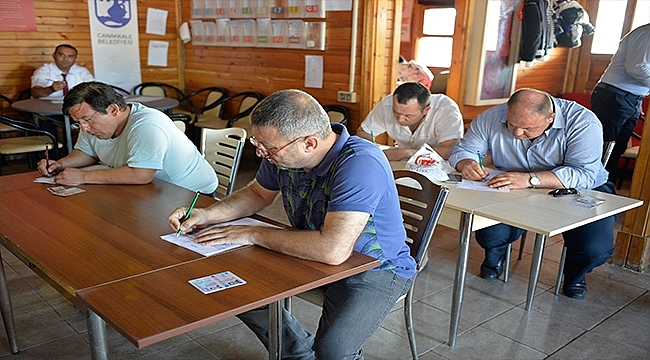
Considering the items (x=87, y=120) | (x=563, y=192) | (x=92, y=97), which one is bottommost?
(x=563, y=192)

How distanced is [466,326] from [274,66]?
3647mm

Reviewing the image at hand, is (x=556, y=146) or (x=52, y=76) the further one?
A: (x=52, y=76)

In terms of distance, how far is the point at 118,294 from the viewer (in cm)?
128

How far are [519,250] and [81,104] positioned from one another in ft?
8.51

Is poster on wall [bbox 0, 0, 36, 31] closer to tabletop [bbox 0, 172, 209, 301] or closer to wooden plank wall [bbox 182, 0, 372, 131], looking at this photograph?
wooden plank wall [bbox 182, 0, 372, 131]

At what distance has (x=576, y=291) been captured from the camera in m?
2.79

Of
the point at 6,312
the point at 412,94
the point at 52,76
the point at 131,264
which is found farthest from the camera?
the point at 52,76

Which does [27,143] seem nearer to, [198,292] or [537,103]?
[198,292]

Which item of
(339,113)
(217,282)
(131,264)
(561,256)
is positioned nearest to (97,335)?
(131,264)

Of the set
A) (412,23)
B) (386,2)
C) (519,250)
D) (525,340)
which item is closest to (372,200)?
(525,340)

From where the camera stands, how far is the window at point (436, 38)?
7.00 meters

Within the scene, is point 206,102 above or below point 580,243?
above

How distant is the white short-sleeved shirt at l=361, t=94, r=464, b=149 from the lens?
314cm

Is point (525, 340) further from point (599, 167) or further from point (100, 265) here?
point (100, 265)
